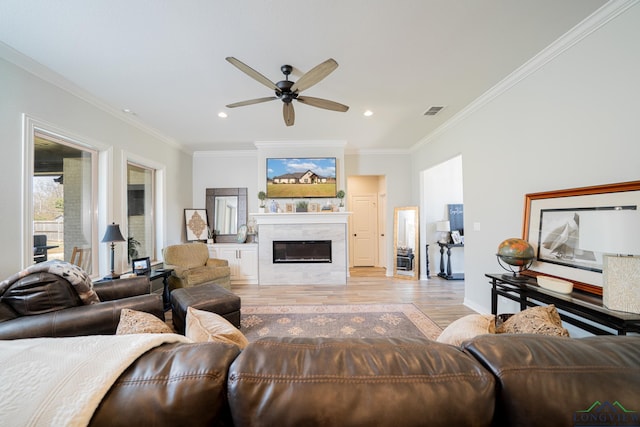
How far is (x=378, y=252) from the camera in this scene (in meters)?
6.36

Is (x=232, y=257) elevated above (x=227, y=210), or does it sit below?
below

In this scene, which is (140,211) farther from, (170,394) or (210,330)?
(170,394)

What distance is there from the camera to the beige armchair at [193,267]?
11.8 feet

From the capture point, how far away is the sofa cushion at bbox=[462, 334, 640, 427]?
1.90 ft

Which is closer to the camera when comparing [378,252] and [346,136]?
[346,136]

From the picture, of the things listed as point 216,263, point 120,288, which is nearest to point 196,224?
point 216,263

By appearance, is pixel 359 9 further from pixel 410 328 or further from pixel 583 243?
pixel 410 328

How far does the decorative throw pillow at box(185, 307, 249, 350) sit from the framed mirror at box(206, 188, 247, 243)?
423 centimetres

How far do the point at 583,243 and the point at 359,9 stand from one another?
2596mm

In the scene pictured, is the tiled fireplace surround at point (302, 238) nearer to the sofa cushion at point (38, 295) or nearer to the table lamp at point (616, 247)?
the sofa cushion at point (38, 295)

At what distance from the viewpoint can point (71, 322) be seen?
1.59m

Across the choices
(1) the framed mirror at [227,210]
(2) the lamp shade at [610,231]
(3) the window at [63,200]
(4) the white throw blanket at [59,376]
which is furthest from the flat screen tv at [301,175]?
(4) the white throw blanket at [59,376]

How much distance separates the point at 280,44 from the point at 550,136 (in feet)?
8.80

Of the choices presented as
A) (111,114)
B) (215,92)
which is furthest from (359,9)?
(111,114)
